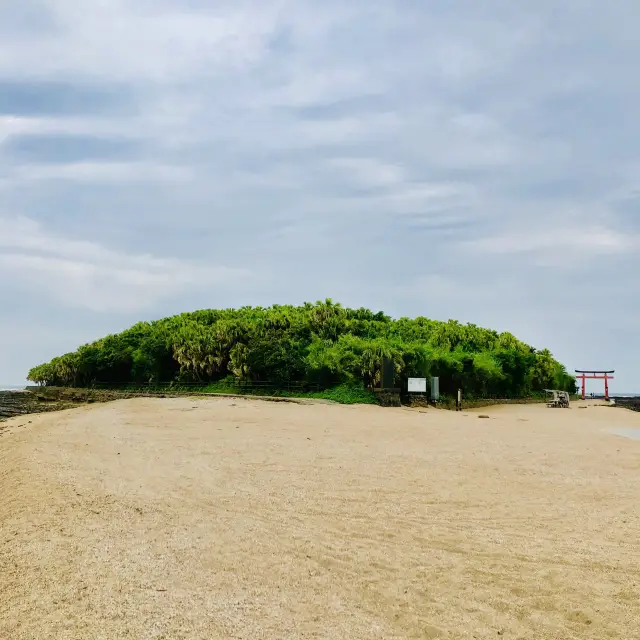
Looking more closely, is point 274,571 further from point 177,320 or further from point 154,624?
point 177,320

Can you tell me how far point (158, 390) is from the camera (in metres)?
33.9

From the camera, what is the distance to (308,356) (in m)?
29.3

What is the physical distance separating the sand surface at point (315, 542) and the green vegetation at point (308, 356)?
14.8 metres

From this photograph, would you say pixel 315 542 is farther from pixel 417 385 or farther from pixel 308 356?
pixel 308 356

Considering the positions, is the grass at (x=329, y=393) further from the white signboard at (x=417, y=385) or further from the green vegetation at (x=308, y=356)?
the white signboard at (x=417, y=385)

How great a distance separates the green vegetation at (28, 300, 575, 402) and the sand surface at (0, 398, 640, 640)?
48.7 feet

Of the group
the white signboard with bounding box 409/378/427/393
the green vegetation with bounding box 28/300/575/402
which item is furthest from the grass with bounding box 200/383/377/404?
the white signboard with bounding box 409/378/427/393

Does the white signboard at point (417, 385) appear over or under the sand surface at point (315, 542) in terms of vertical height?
over

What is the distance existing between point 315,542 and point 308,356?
22675 mm

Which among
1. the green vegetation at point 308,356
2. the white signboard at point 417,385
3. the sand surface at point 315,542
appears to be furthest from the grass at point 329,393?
the sand surface at point 315,542

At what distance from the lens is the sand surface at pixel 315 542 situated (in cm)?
488

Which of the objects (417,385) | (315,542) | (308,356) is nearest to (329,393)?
(308,356)

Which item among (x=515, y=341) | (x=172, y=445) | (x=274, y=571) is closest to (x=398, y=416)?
(x=172, y=445)

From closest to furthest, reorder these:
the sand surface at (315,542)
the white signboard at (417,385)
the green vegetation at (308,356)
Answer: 1. the sand surface at (315,542)
2. the white signboard at (417,385)
3. the green vegetation at (308,356)
